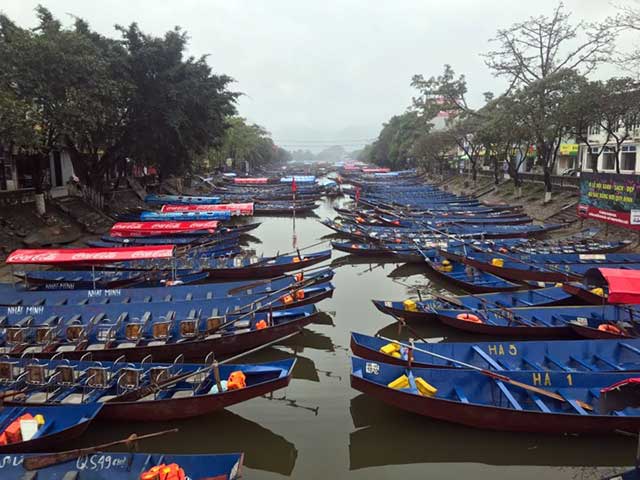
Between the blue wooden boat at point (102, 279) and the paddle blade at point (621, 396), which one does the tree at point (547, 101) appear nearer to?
the blue wooden boat at point (102, 279)

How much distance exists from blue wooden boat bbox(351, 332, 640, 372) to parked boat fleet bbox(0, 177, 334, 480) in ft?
7.69

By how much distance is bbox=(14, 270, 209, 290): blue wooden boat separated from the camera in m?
17.1

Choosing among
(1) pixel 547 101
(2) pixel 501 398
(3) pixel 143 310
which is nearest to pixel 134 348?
(3) pixel 143 310

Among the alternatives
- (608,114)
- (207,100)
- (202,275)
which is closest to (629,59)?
(608,114)

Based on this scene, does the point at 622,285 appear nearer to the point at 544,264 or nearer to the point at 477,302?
the point at 477,302

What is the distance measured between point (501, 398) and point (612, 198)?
17.6 metres

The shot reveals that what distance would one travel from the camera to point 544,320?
1305 centimetres

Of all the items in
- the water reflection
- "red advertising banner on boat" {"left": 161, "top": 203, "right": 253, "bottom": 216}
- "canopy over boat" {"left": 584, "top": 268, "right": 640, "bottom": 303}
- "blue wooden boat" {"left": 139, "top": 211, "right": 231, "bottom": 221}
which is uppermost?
"red advertising banner on boat" {"left": 161, "top": 203, "right": 253, "bottom": 216}

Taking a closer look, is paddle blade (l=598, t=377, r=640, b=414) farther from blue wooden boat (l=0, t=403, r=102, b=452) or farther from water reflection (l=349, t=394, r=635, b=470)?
blue wooden boat (l=0, t=403, r=102, b=452)

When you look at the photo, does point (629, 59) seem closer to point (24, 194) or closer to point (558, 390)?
point (558, 390)

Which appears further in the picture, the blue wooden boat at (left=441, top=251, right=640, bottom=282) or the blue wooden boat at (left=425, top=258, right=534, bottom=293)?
the blue wooden boat at (left=441, top=251, right=640, bottom=282)

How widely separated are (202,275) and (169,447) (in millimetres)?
9943

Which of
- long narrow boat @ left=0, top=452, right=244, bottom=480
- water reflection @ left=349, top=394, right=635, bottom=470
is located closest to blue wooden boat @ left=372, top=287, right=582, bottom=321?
water reflection @ left=349, top=394, right=635, bottom=470

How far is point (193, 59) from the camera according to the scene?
3212cm
